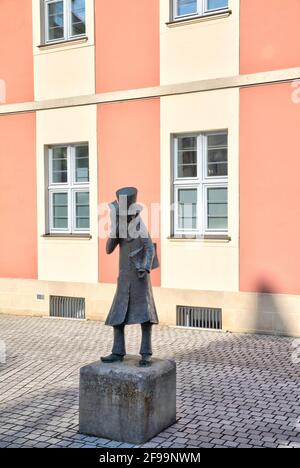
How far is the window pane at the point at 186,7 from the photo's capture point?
35.5 feet

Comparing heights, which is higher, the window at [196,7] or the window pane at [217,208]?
the window at [196,7]

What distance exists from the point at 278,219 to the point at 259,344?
6.86 ft

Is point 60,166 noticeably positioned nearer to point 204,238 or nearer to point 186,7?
point 204,238

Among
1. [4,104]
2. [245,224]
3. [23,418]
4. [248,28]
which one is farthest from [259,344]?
[4,104]

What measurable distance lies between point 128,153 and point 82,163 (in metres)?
1.27

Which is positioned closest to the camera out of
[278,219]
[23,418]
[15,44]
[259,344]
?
[23,418]

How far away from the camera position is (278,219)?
9.88 meters

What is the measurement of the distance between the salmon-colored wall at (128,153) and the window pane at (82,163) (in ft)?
1.74

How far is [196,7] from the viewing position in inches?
424

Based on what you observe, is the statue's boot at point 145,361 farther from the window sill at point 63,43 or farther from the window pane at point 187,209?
the window sill at point 63,43

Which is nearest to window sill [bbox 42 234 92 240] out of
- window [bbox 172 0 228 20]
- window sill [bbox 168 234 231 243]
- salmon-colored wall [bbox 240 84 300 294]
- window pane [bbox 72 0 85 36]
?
window sill [bbox 168 234 231 243]

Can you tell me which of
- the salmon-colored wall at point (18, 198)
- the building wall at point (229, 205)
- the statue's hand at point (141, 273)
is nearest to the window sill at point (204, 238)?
the building wall at point (229, 205)

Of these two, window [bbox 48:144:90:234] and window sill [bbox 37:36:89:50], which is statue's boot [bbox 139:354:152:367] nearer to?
window [bbox 48:144:90:234]
